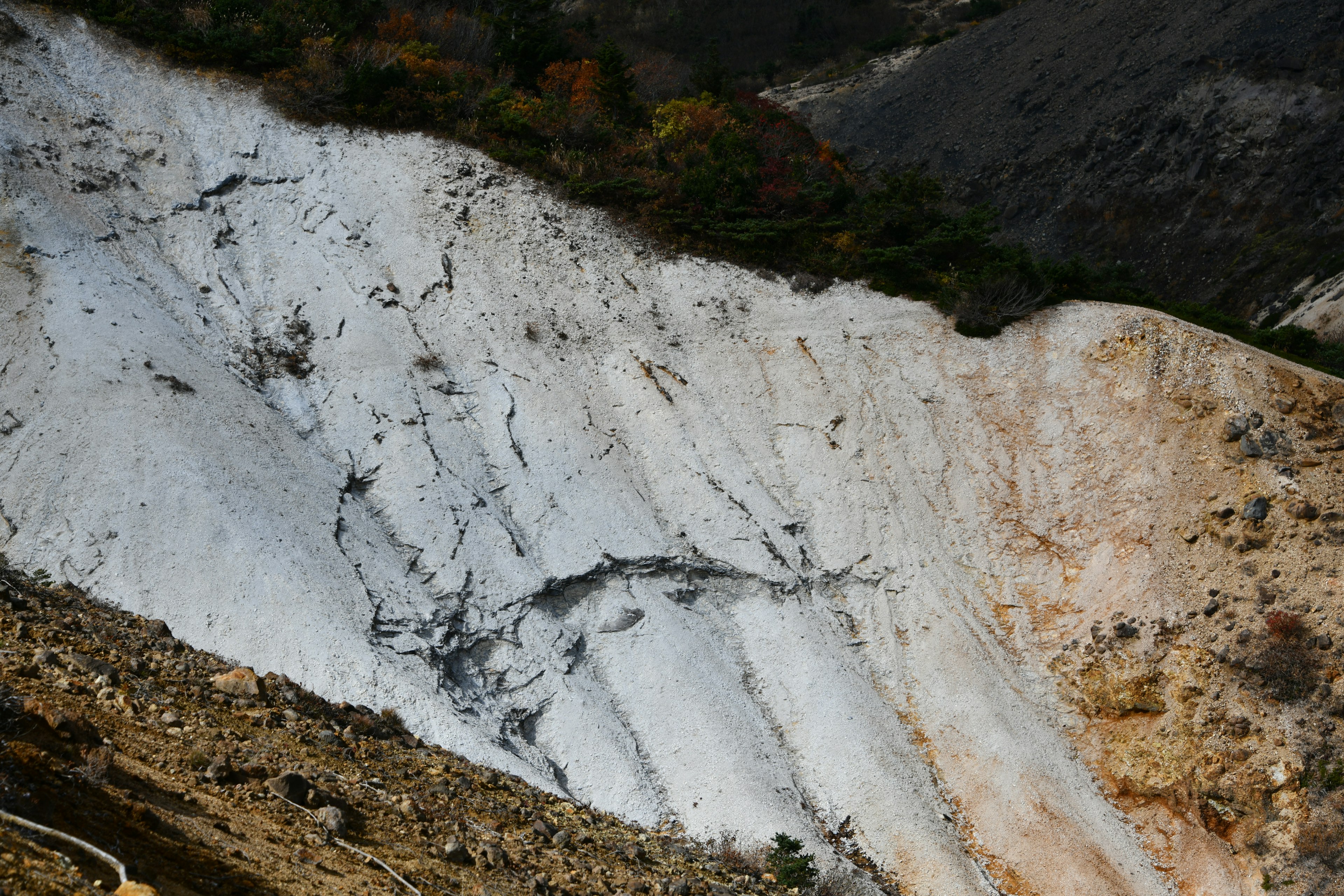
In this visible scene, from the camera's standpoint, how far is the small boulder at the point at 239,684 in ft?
31.2

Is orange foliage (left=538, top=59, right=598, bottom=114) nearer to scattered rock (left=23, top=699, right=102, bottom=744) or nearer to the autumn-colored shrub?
the autumn-colored shrub

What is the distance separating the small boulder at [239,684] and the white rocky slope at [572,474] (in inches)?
78.2

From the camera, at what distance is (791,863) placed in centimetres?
1093

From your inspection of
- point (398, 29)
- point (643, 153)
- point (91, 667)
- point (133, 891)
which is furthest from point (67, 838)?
point (398, 29)

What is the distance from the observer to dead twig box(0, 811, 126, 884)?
4.68 metres

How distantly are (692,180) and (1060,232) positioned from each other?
23.4 meters

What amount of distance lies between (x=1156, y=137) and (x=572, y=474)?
34042 mm

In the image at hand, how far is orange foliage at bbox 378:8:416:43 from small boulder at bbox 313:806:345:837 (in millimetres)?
22265

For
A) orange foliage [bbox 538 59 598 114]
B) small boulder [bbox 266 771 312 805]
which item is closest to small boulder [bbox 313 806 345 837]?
small boulder [bbox 266 771 312 805]

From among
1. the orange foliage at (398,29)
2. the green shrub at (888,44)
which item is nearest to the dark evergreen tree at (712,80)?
the orange foliage at (398,29)

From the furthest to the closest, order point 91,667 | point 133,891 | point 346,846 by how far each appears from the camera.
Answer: point 91,667 → point 346,846 → point 133,891

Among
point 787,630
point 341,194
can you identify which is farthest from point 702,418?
point 341,194

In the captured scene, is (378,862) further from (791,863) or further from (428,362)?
(428,362)

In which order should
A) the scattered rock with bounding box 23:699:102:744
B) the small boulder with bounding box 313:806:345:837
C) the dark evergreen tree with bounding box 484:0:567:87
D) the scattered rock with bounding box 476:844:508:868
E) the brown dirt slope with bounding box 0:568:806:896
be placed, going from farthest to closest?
the dark evergreen tree with bounding box 484:0:567:87, the scattered rock with bounding box 476:844:508:868, the small boulder with bounding box 313:806:345:837, the scattered rock with bounding box 23:699:102:744, the brown dirt slope with bounding box 0:568:806:896
